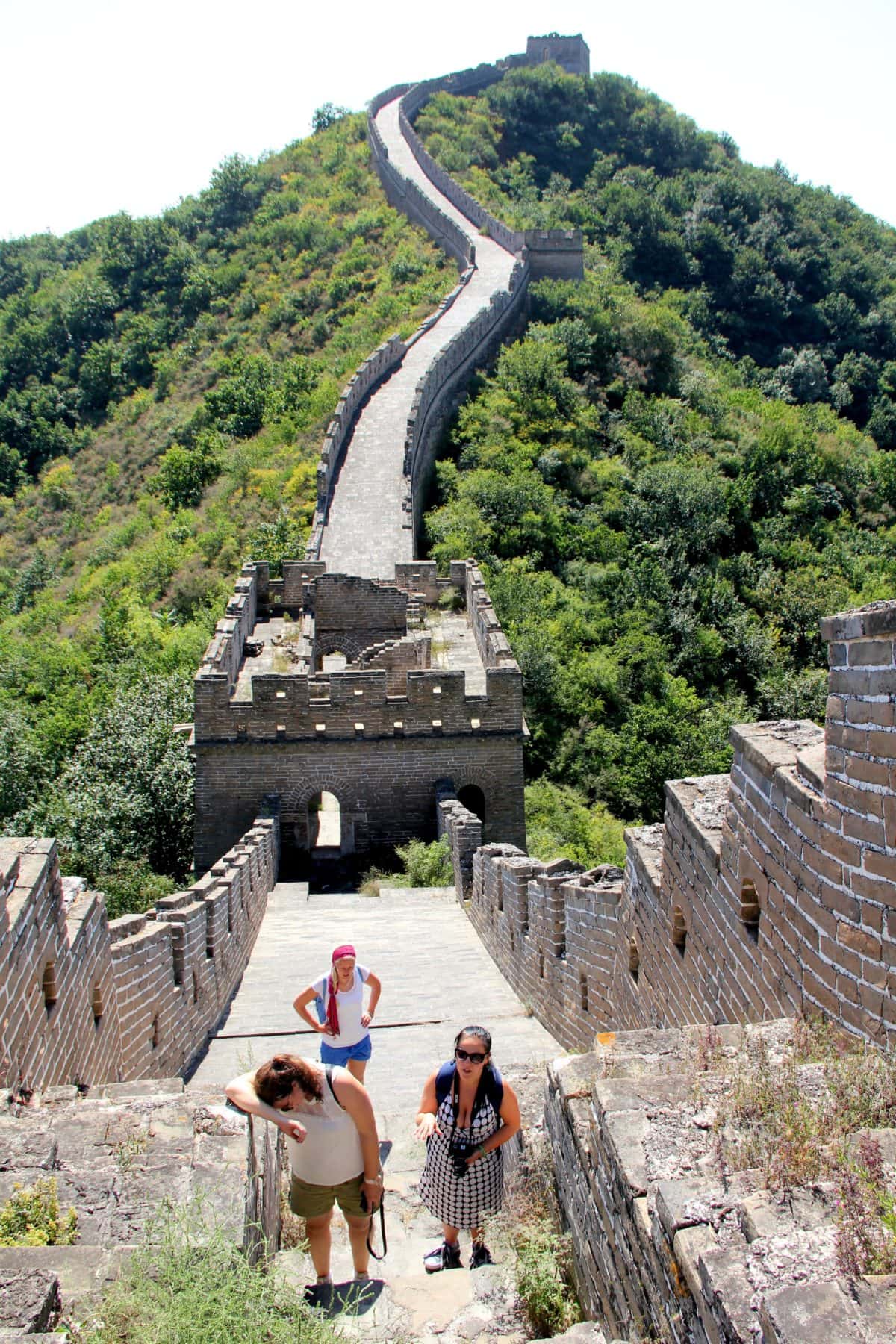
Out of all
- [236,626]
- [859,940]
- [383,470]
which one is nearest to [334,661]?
Result: [236,626]

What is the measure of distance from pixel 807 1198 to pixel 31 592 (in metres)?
41.0

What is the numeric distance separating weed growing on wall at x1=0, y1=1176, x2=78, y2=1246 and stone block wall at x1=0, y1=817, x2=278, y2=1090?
4.70 ft

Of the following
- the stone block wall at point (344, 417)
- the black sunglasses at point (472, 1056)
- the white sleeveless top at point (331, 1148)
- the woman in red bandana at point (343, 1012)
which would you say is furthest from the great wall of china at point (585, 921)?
the stone block wall at point (344, 417)

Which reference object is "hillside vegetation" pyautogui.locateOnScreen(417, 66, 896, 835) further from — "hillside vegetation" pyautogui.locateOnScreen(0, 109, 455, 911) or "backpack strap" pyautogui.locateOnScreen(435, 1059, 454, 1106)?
"backpack strap" pyautogui.locateOnScreen(435, 1059, 454, 1106)

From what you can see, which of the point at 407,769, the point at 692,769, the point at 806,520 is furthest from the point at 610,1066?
the point at 806,520

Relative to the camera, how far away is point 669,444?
4316 cm

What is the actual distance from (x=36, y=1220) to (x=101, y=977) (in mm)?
3460

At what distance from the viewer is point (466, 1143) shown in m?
5.36

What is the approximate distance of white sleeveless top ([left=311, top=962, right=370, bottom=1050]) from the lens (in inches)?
252

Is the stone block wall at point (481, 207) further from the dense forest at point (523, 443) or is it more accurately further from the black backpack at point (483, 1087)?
the black backpack at point (483, 1087)

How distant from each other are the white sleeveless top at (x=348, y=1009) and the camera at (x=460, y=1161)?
1.23 m

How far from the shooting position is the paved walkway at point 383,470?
2748 cm

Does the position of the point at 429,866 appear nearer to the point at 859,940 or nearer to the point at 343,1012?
the point at 343,1012

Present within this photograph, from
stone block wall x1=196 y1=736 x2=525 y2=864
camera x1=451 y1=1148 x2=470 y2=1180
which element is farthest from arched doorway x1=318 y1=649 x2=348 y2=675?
camera x1=451 y1=1148 x2=470 y2=1180
